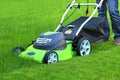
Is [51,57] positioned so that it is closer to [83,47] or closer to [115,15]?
[83,47]

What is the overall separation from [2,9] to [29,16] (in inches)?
60.3

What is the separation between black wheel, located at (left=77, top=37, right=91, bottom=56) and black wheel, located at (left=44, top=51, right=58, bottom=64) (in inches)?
19.7

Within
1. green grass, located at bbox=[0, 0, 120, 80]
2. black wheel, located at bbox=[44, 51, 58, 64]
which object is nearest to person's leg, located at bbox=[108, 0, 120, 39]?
green grass, located at bbox=[0, 0, 120, 80]

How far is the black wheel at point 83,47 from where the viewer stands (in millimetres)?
5812

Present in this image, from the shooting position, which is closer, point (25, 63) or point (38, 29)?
point (25, 63)

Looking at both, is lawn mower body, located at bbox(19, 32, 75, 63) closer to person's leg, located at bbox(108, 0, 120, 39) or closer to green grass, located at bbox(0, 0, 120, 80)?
green grass, located at bbox(0, 0, 120, 80)

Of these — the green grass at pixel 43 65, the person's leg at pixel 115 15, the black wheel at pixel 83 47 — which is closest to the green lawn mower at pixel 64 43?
the black wheel at pixel 83 47

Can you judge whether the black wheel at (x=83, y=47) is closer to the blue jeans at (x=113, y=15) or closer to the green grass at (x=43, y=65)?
the green grass at (x=43, y=65)

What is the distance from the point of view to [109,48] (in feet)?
20.9

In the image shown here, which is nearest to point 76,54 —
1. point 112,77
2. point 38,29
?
point 112,77

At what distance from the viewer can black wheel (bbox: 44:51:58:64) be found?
17.5ft

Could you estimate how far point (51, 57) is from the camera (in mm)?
5398

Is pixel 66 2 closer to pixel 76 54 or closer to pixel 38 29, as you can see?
pixel 38 29

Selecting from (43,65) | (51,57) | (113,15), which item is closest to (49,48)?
(51,57)
